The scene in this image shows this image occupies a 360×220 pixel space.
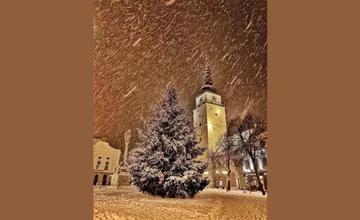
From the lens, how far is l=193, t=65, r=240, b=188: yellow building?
6645 mm

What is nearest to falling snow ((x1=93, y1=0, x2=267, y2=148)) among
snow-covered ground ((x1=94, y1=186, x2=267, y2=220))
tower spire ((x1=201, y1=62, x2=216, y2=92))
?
tower spire ((x1=201, y1=62, x2=216, y2=92))

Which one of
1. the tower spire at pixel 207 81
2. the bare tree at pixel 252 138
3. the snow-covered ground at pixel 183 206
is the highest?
the tower spire at pixel 207 81

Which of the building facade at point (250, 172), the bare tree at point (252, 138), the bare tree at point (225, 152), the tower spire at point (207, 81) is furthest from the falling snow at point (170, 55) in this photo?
the building facade at point (250, 172)

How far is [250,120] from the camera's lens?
6.65 m

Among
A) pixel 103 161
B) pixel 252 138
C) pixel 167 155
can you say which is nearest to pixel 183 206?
pixel 167 155

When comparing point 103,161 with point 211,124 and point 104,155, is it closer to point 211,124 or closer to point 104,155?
point 104,155

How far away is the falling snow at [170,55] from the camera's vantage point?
6874 millimetres

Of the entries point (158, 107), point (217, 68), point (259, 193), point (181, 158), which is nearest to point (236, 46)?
point (217, 68)

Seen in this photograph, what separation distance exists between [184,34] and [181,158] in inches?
118

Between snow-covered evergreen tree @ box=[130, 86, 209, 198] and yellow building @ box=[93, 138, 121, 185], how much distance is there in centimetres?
48

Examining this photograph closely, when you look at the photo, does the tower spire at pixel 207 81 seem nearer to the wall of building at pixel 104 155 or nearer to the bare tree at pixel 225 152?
the bare tree at pixel 225 152

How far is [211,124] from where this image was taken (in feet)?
22.3

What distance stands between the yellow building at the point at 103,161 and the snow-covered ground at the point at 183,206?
0.77 feet

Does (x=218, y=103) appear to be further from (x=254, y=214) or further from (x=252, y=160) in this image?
(x=254, y=214)
